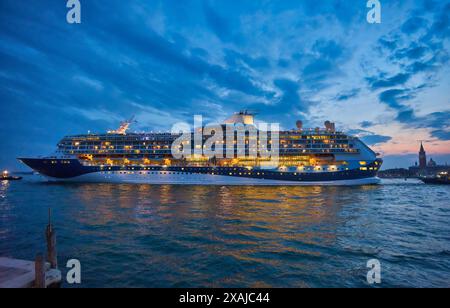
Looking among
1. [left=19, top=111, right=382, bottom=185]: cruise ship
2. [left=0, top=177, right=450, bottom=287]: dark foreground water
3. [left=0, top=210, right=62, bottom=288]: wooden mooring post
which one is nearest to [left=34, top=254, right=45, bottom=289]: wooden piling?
[left=0, top=210, right=62, bottom=288]: wooden mooring post

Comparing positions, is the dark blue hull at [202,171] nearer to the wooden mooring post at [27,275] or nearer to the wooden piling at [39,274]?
the wooden mooring post at [27,275]

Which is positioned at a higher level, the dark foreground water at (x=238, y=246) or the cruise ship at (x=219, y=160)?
the cruise ship at (x=219, y=160)

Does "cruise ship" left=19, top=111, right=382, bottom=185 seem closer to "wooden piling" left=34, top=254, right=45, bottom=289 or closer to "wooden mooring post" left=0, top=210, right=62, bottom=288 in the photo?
"wooden mooring post" left=0, top=210, right=62, bottom=288

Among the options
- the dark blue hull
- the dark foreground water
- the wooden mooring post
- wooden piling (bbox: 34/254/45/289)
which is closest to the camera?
the wooden mooring post

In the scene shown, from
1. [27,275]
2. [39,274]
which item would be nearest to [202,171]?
[27,275]

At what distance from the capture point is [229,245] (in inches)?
406

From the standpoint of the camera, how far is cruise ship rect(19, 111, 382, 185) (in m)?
44.0

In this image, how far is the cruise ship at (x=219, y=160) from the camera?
144 feet

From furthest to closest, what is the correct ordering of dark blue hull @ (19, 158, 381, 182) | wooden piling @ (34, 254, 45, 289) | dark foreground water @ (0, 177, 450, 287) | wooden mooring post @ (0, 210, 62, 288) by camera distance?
dark blue hull @ (19, 158, 381, 182)
dark foreground water @ (0, 177, 450, 287)
wooden piling @ (34, 254, 45, 289)
wooden mooring post @ (0, 210, 62, 288)

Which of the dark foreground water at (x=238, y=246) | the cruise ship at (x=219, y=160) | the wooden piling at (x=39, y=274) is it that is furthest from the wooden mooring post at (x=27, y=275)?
the cruise ship at (x=219, y=160)

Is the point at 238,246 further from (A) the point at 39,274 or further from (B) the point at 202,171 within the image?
(B) the point at 202,171
